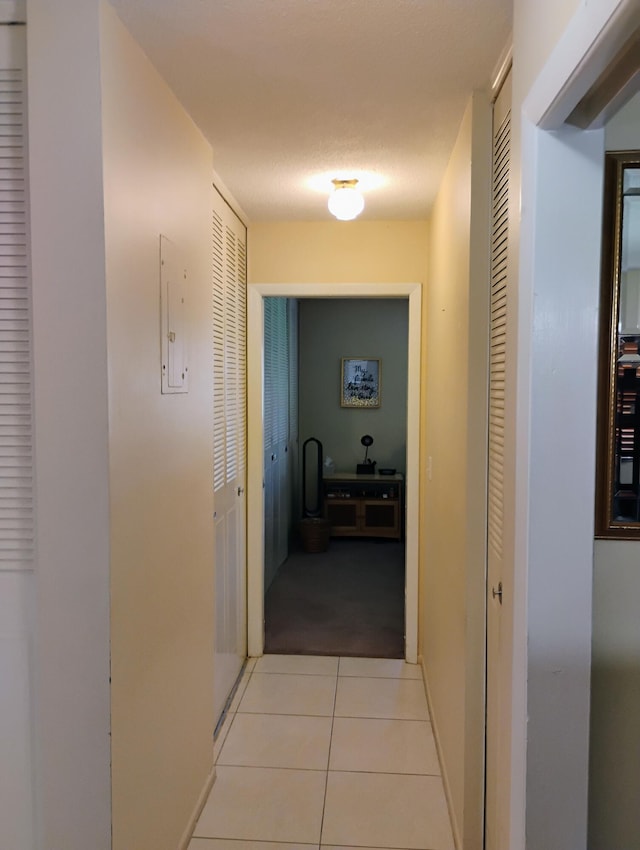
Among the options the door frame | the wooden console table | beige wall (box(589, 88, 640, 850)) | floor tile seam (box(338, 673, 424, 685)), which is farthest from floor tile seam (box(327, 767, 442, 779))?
the wooden console table

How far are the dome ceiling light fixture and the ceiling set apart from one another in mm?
78

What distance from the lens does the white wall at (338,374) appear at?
6484 millimetres

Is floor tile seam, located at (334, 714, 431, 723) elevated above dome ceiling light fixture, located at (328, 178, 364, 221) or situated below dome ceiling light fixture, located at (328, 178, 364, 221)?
below

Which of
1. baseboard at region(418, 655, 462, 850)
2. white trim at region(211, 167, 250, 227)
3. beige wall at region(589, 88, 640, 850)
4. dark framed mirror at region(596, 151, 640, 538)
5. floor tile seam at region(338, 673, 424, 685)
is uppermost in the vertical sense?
white trim at region(211, 167, 250, 227)

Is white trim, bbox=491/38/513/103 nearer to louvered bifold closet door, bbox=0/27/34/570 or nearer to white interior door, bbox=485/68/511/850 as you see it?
white interior door, bbox=485/68/511/850

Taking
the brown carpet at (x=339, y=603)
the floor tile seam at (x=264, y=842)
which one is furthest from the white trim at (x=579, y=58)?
the brown carpet at (x=339, y=603)

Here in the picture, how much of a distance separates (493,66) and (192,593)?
185 centimetres

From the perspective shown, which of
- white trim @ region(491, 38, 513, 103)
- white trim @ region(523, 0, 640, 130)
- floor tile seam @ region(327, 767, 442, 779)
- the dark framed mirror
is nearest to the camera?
white trim @ region(523, 0, 640, 130)

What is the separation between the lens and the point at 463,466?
6.97ft

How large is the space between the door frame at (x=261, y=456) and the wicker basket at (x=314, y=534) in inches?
82.5

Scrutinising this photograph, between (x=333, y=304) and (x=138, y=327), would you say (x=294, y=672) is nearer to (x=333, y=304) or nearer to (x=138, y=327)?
(x=138, y=327)

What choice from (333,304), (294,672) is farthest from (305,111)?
(333,304)

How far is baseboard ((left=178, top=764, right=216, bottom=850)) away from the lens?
2.12 metres

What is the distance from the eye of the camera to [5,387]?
1.55 m
